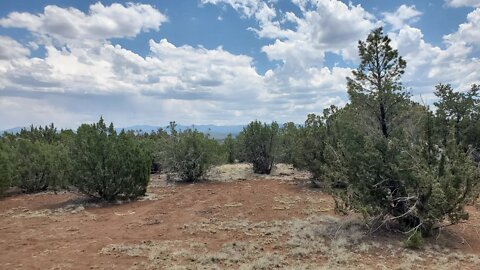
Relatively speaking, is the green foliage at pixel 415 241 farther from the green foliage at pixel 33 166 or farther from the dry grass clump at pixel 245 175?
the green foliage at pixel 33 166

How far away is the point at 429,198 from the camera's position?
815 cm

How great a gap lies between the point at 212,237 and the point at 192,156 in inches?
412

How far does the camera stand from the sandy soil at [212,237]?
7.49 metres

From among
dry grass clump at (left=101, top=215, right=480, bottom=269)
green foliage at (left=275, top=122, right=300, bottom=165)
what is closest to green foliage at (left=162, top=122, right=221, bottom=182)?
green foliage at (left=275, top=122, right=300, bottom=165)

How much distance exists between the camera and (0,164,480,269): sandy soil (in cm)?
749

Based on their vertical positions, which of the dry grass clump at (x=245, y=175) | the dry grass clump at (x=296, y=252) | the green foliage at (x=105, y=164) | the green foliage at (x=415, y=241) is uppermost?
the green foliage at (x=105, y=164)

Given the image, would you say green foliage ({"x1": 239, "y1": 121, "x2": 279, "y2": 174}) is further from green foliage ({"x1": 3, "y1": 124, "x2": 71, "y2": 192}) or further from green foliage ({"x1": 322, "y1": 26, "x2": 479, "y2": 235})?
green foliage ({"x1": 322, "y1": 26, "x2": 479, "y2": 235})

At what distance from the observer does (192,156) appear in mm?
19625

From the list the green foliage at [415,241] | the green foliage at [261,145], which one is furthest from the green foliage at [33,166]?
Result: the green foliage at [415,241]

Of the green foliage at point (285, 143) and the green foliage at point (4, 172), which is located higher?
the green foliage at point (285, 143)

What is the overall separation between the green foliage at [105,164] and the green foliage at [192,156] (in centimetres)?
460

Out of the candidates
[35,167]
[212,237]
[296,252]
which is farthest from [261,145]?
[296,252]

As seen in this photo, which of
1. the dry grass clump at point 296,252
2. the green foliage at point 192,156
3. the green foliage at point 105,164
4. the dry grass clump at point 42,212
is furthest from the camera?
Result: the green foliage at point 192,156

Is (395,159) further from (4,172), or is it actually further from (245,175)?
(4,172)
